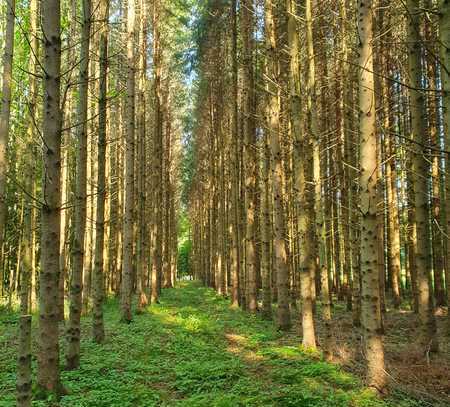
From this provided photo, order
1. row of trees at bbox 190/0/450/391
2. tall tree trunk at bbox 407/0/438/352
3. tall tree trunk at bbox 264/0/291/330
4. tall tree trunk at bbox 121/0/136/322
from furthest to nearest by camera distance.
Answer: tall tree trunk at bbox 121/0/136/322
tall tree trunk at bbox 264/0/291/330
tall tree trunk at bbox 407/0/438/352
row of trees at bbox 190/0/450/391

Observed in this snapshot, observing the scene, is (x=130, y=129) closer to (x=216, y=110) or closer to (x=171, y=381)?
(x=171, y=381)

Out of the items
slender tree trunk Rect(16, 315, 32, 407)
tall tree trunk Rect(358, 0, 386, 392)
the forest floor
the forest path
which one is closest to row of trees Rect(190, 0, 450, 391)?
tall tree trunk Rect(358, 0, 386, 392)

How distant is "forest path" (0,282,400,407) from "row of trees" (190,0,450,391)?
0.80m

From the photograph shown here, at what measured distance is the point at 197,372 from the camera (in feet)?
23.0

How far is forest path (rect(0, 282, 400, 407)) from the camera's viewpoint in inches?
220

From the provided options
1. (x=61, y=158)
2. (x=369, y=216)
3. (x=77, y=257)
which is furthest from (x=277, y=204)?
(x=61, y=158)

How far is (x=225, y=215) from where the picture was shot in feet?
71.3

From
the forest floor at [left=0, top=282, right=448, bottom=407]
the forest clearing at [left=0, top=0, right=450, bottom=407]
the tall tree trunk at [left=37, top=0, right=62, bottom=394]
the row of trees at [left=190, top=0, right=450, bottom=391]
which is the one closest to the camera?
the tall tree trunk at [left=37, top=0, right=62, bottom=394]

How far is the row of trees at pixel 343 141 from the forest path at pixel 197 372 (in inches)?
31.6

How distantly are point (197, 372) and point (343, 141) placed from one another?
7.88 metres

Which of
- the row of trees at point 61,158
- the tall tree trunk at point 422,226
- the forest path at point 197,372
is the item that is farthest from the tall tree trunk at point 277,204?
the row of trees at point 61,158

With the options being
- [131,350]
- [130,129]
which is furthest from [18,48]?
[131,350]

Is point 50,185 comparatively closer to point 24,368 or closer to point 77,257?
point 24,368

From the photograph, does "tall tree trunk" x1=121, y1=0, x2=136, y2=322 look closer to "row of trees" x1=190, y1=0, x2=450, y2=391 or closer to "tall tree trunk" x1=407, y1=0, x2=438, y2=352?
"row of trees" x1=190, y1=0, x2=450, y2=391
